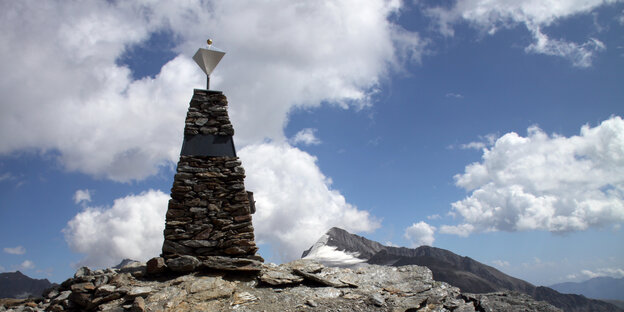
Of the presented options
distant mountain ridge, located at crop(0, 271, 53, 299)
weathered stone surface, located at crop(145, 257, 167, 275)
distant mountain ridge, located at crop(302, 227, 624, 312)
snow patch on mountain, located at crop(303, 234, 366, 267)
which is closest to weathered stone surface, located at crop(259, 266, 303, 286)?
weathered stone surface, located at crop(145, 257, 167, 275)

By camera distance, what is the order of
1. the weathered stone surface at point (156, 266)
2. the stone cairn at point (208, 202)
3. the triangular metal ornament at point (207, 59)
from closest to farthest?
the weathered stone surface at point (156, 266), the stone cairn at point (208, 202), the triangular metal ornament at point (207, 59)

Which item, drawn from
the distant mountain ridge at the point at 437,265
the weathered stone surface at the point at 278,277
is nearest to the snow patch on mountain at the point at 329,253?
the distant mountain ridge at the point at 437,265

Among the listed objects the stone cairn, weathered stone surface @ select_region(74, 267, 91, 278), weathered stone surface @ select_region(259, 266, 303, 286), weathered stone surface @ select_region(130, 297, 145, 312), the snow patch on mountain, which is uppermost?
the snow patch on mountain

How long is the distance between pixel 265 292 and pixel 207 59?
8040 millimetres

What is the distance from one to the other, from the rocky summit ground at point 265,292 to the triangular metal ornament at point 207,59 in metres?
6.67

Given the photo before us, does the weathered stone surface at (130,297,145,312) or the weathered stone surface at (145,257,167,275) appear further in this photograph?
the weathered stone surface at (145,257,167,275)

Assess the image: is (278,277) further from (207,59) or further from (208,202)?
(207,59)

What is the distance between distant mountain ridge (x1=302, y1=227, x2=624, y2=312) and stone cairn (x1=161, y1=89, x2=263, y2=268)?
311 feet

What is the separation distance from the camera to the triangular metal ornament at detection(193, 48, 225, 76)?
1171 cm

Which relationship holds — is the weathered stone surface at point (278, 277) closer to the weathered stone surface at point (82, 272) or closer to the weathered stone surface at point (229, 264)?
the weathered stone surface at point (229, 264)

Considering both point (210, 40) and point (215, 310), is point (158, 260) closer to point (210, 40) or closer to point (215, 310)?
point (215, 310)

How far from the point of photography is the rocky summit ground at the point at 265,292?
24.8ft

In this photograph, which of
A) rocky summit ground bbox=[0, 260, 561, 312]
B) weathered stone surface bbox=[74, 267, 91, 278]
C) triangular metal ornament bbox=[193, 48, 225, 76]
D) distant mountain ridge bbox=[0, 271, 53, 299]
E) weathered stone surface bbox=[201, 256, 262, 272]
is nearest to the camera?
rocky summit ground bbox=[0, 260, 561, 312]

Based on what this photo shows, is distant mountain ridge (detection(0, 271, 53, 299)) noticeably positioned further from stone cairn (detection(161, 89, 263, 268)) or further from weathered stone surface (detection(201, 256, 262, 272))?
weathered stone surface (detection(201, 256, 262, 272))
